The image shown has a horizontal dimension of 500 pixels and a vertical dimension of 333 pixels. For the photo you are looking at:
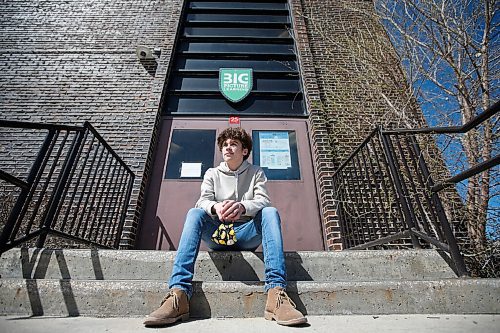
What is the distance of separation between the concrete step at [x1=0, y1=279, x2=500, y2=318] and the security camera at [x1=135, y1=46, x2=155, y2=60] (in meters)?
4.22

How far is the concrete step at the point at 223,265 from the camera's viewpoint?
1.83 m

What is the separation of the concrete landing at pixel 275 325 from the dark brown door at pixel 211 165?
1987mm

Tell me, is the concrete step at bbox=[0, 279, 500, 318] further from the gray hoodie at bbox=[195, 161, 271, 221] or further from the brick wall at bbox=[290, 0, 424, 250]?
the brick wall at bbox=[290, 0, 424, 250]

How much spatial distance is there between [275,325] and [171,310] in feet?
1.74

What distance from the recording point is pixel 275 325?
129 centimetres

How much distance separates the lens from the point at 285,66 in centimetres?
495

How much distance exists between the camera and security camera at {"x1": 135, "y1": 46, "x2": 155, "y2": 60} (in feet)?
15.2

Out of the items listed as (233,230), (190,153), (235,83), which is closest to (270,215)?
(233,230)

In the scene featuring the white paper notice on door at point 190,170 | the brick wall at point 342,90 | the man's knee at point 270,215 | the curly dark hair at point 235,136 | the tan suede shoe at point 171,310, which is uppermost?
the brick wall at point 342,90

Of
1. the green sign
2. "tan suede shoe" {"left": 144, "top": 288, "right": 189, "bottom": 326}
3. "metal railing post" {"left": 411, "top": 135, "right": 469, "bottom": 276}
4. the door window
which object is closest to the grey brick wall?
the door window

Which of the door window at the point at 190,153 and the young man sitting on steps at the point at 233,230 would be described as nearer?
the young man sitting on steps at the point at 233,230

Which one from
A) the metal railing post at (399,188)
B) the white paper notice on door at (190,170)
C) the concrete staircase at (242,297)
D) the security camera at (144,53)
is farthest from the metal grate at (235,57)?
the concrete staircase at (242,297)

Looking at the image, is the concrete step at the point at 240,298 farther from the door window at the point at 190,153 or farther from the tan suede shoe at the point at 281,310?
the door window at the point at 190,153

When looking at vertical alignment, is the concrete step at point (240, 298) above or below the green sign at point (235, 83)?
below
